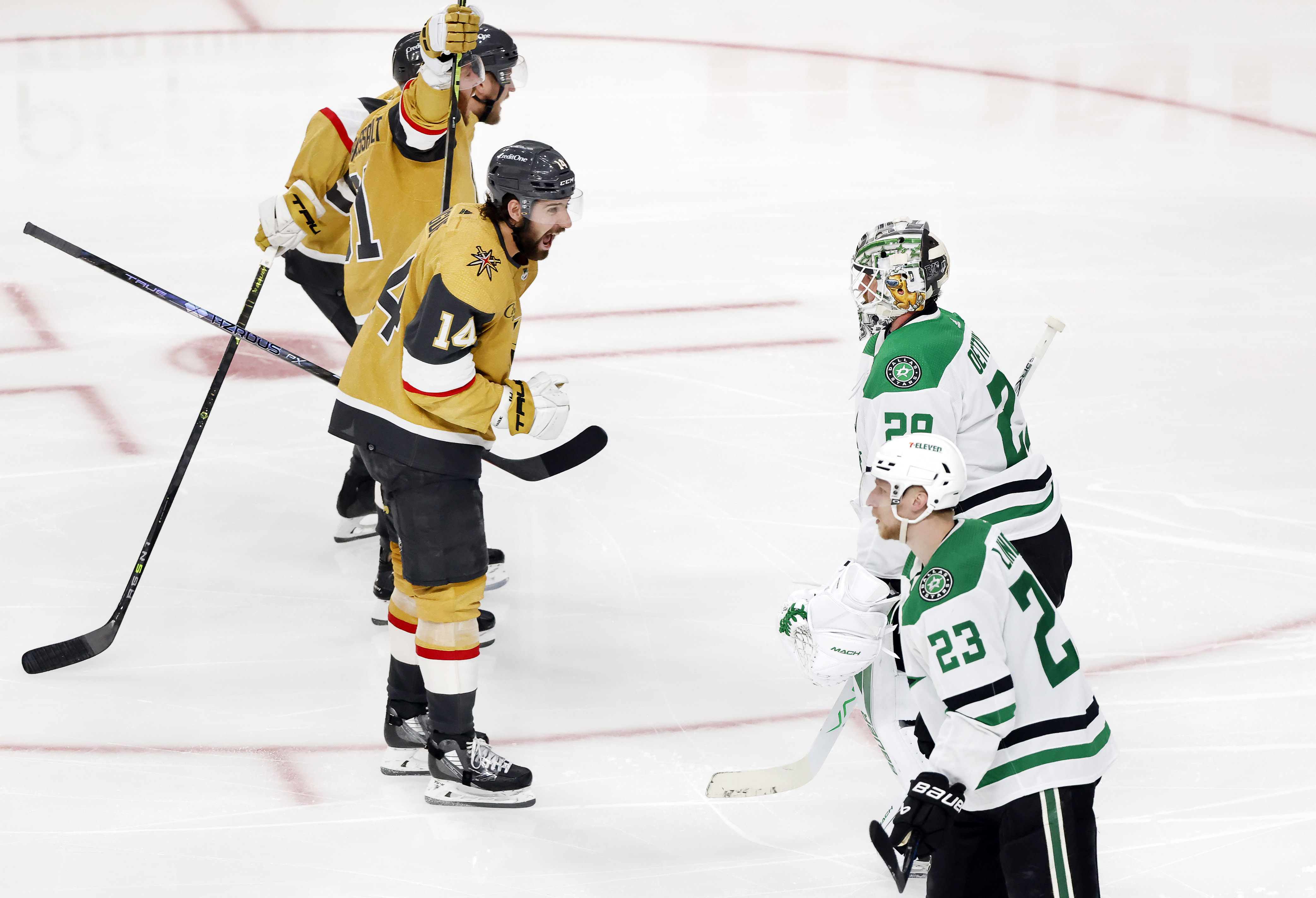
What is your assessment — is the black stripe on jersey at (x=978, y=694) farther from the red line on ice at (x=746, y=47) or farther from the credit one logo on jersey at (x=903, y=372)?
the red line on ice at (x=746, y=47)

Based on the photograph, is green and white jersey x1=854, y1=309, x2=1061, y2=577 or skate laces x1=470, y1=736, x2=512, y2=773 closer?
green and white jersey x1=854, y1=309, x2=1061, y2=577

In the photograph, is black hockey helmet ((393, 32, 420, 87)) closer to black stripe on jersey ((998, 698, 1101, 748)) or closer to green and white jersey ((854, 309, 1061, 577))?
green and white jersey ((854, 309, 1061, 577))

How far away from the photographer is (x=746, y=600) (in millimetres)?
4289

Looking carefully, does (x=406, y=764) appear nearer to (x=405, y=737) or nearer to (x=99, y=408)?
(x=405, y=737)

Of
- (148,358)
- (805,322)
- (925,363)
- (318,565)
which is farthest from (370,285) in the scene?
(805,322)

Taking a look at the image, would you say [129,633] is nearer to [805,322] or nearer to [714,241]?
[805,322]

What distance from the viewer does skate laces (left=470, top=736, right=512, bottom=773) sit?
3.37m

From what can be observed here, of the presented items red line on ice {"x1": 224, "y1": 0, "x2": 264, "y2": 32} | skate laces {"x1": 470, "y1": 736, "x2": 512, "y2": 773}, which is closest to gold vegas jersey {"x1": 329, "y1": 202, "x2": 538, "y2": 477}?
skate laces {"x1": 470, "y1": 736, "x2": 512, "y2": 773}

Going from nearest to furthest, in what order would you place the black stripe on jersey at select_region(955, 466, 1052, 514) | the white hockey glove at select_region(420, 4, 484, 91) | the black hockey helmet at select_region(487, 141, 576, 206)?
the black stripe on jersey at select_region(955, 466, 1052, 514), the black hockey helmet at select_region(487, 141, 576, 206), the white hockey glove at select_region(420, 4, 484, 91)

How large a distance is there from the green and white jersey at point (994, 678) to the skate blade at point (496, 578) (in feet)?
6.81

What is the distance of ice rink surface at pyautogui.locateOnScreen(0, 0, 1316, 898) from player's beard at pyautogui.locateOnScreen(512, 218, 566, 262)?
1154mm

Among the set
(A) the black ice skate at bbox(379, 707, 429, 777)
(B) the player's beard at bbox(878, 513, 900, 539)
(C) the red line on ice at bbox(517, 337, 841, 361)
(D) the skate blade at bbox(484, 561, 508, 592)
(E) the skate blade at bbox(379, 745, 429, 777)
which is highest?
(C) the red line on ice at bbox(517, 337, 841, 361)

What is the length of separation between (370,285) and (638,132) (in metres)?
4.77

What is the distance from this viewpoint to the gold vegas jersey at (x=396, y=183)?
12.9 ft
